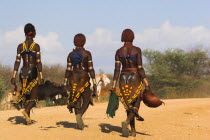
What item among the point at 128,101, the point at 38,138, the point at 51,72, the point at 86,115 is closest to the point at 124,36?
the point at 128,101

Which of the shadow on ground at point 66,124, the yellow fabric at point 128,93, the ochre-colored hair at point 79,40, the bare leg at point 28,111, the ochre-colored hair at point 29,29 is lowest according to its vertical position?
the shadow on ground at point 66,124

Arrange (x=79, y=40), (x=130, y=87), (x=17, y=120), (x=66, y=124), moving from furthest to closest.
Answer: (x=17, y=120), (x=66, y=124), (x=79, y=40), (x=130, y=87)

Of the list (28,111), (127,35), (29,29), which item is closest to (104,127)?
(28,111)

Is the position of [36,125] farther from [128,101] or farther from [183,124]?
[183,124]

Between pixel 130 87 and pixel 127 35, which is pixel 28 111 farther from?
pixel 127 35

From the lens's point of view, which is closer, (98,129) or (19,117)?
(98,129)

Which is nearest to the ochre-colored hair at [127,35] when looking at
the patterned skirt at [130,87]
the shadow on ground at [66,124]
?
the patterned skirt at [130,87]

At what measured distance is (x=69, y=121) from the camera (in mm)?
10656

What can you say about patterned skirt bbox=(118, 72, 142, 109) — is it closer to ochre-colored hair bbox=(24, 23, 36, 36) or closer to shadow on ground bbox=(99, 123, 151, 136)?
shadow on ground bbox=(99, 123, 151, 136)

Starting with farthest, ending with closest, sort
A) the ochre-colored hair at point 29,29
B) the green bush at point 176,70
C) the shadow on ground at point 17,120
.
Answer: the green bush at point 176,70 < the shadow on ground at point 17,120 < the ochre-colored hair at point 29,29

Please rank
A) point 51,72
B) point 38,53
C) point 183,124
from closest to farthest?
point 38,53
point 183,124
point 51,72

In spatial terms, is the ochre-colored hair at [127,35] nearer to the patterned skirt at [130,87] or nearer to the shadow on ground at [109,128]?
the patterned skirt at [130,87]

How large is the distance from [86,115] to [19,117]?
7.11ft

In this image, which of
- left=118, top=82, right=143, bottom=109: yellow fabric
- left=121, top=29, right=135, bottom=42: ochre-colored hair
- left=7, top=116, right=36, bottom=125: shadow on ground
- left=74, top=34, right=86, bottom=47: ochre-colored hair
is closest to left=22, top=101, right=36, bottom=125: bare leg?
left=7, top=116, right=36, bottom=125: shadow on ground
